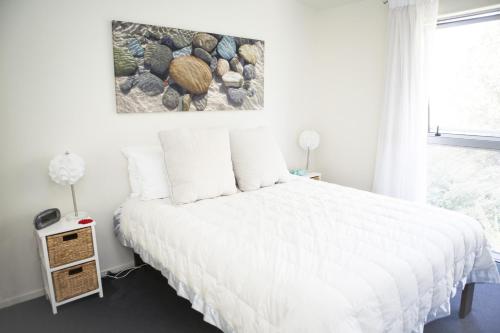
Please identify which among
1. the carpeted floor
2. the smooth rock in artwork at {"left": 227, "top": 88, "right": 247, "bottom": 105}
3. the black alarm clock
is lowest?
the carpeted floor

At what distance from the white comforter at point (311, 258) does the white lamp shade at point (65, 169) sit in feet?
1.44

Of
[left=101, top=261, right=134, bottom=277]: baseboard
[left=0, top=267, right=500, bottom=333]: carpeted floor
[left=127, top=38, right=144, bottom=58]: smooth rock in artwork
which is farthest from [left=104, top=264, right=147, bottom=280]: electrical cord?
[left=127, top=38, right=144, bottom=58]: smooth rock in artwork

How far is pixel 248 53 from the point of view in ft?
10.7

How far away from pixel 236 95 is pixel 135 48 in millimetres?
1032

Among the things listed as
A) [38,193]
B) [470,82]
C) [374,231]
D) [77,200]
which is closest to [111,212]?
[77,200]

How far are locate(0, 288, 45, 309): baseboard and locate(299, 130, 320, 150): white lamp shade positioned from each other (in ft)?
9.00

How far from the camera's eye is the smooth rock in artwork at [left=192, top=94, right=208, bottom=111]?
296cm

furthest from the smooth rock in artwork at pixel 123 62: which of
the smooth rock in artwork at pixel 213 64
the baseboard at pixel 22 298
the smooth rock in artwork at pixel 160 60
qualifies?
the baseboard at pixel 22 298

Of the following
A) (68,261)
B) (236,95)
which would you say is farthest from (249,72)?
(68,261)

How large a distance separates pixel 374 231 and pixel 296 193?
2.81 ft

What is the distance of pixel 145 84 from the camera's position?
2.66m

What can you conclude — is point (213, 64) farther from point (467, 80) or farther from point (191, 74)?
point (467, 80)

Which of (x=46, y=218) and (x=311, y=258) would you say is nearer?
(x=311, y=258)

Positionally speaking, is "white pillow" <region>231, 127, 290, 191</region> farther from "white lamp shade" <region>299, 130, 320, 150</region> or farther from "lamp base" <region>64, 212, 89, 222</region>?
"lamp base" <region>64, 212, 89, 222</region>
